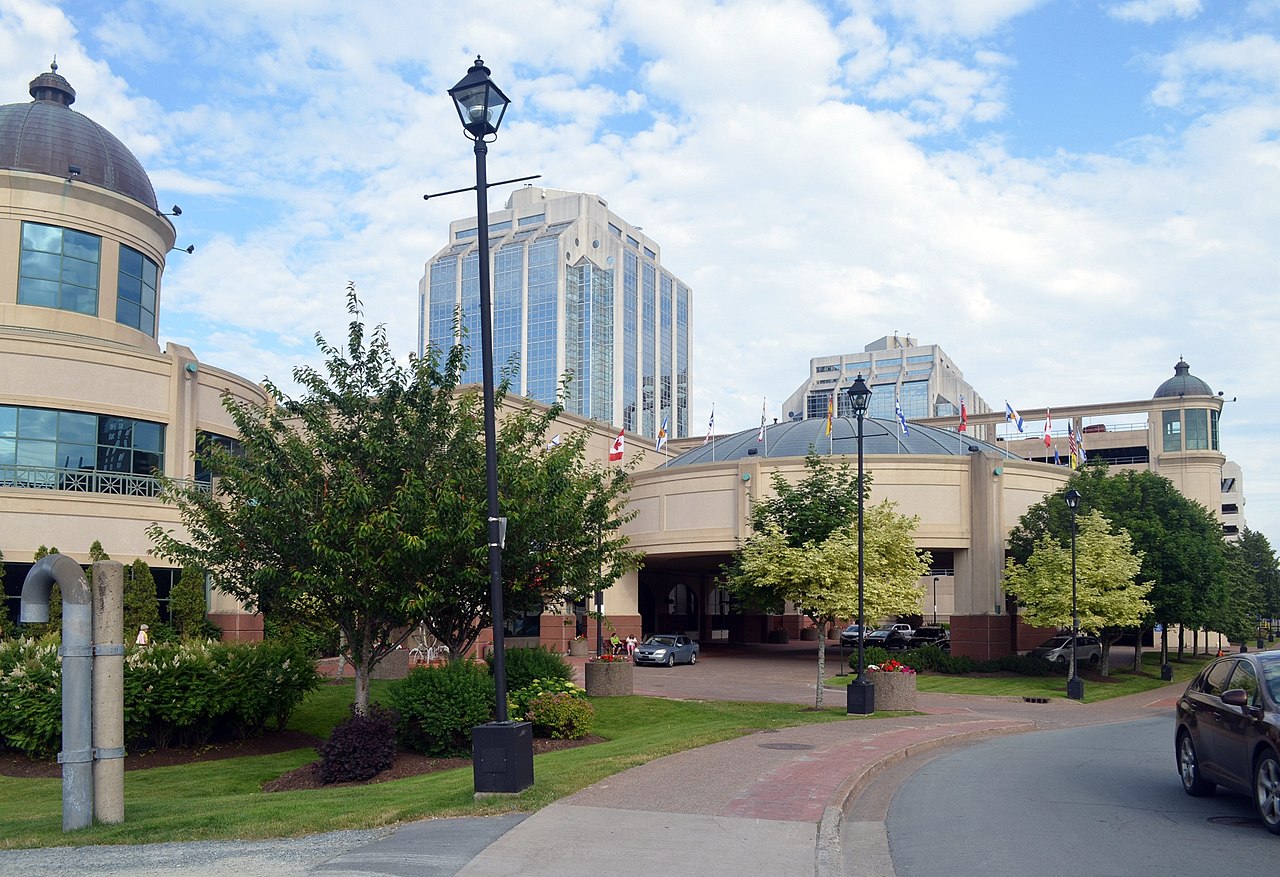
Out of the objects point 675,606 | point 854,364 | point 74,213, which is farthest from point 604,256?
point 74,213

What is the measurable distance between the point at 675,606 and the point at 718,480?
2083 centimetres

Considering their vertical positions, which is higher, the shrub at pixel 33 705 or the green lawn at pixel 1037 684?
the shrub at pixel 33 705

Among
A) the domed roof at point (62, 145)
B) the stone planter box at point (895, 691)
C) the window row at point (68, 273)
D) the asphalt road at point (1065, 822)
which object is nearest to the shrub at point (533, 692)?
the asphalt road at point (1065, 822)

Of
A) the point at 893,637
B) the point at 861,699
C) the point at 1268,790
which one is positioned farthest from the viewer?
the point at 893,637

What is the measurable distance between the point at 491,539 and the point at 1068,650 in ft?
123

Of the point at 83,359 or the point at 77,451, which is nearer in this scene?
the point at 77,451

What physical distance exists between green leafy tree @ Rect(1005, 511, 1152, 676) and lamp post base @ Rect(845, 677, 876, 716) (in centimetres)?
1756

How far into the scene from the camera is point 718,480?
48.8 m

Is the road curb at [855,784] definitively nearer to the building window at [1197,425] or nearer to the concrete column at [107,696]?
the concrete column at [107,696]

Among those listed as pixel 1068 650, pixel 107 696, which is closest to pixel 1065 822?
pixel 107 696

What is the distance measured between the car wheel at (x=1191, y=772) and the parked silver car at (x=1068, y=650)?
1277 inches

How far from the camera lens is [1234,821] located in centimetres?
1105

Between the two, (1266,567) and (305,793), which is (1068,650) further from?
(1266,567)

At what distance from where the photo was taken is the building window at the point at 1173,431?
82562 millimetres
